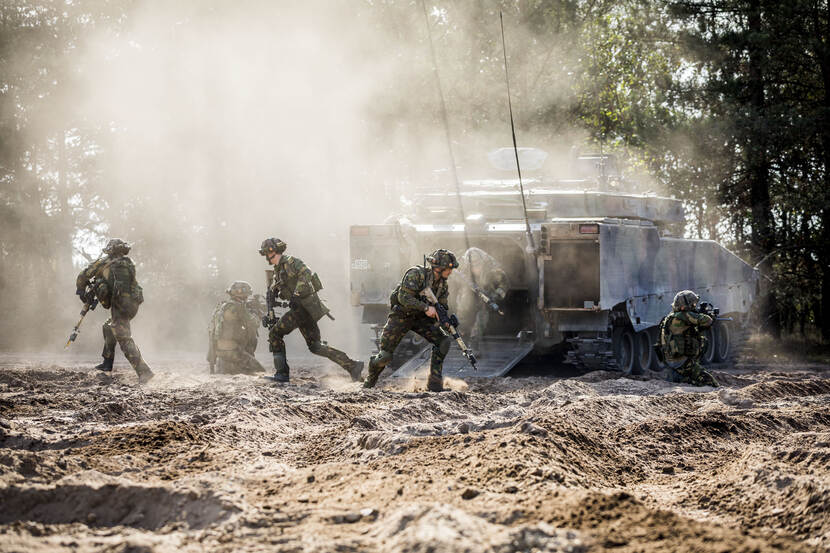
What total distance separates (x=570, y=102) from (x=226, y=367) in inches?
590

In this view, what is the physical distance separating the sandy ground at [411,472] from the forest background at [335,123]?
38.9 ft

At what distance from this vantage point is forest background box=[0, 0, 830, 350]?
2112 cm

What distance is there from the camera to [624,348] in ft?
45.6

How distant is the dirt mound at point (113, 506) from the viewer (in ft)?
15.2

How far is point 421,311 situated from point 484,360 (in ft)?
8.92

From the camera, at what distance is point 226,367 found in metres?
13.0

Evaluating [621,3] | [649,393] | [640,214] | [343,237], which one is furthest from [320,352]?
[621,3]

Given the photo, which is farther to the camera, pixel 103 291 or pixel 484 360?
pixel 484 360

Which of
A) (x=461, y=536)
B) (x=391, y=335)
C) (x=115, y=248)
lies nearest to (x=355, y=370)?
(x=391, y=335)

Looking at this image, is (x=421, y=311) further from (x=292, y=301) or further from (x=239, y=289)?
(x=239, y=289)

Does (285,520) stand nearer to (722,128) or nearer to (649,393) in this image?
(649,393)

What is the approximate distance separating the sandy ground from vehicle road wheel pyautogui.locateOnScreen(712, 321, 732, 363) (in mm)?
6932

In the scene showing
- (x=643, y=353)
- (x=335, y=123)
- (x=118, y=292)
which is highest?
(x=335, y=123)

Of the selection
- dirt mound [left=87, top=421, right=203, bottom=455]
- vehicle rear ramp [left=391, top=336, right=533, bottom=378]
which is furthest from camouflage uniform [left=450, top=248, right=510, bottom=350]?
dirt mound [left=87, top=421, right=203, bottom=455]
